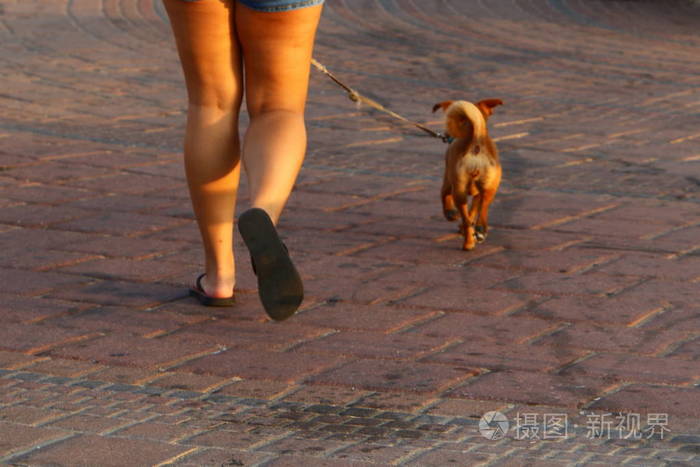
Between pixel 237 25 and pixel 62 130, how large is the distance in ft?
12.4

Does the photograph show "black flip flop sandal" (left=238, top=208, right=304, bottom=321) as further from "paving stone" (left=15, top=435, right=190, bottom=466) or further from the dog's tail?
the dog's tail

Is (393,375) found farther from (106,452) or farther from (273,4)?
(273,4)

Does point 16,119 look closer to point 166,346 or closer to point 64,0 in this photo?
point 166,346

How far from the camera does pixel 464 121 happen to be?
489 centimetres

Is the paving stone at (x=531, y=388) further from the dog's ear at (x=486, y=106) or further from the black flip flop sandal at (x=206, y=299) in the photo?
the dog's ear at (x=486, y=106)

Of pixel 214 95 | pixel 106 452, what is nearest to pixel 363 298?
pixel 214 95

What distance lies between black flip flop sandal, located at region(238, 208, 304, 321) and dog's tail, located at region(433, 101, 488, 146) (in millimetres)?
1602

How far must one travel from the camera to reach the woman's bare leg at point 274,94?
3670 millimetres

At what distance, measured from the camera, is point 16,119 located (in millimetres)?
7535

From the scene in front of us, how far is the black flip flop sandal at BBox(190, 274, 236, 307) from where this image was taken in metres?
4.07

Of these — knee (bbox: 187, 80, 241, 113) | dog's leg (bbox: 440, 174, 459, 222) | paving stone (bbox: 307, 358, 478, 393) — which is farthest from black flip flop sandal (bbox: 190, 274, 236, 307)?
dog's leg (bbox: 440, 174, 459, 222)

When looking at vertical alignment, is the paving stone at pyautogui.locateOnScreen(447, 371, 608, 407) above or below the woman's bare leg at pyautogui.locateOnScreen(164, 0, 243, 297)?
below

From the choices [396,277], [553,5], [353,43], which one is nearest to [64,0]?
[353,43]

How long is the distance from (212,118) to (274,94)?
0.22m
